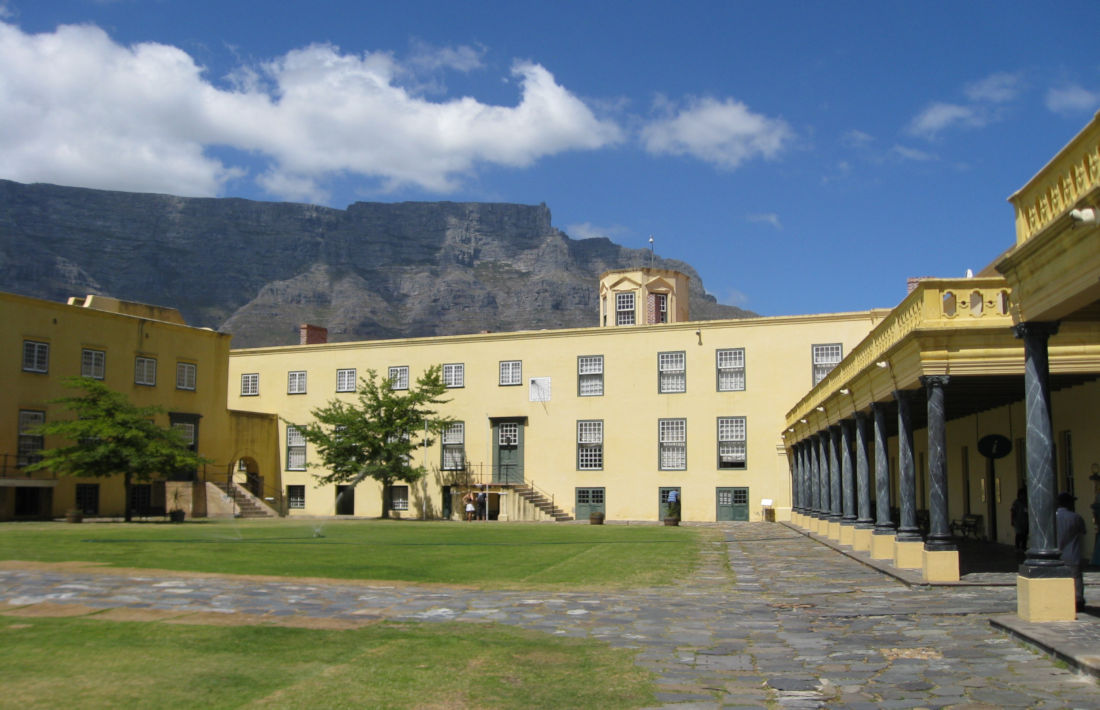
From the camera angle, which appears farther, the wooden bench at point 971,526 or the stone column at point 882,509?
the wooden bench at point 971,526

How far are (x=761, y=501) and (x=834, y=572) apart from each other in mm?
25667

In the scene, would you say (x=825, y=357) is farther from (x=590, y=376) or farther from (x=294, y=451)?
(x=294, y=451)

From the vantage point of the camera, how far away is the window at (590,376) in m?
46.3

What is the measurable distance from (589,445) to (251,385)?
60.7ft

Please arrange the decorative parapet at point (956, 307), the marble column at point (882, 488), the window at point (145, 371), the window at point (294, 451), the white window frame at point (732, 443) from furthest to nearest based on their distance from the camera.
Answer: the window at point (294, 451), the white window frame at point (732, 443), the window at point (145, 371), the marble column at point (882, 488), the decorative parapet at point (956, 307)

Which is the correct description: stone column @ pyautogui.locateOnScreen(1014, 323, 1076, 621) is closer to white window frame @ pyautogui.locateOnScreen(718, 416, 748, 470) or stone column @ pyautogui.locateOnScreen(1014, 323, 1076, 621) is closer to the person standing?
the person standing

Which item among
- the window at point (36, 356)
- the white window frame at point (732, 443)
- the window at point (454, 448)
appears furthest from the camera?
the window at point (454, 448)

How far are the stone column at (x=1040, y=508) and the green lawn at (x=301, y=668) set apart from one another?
4.74 m

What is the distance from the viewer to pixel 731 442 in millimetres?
44031

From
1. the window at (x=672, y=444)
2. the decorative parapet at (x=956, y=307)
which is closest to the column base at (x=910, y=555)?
the decorative parapet at (x=956, y=307)

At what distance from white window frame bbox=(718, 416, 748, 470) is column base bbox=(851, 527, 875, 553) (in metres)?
20.7

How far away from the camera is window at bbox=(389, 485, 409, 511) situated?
49062 millimetres

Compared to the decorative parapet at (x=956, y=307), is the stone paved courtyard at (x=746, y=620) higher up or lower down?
lower down

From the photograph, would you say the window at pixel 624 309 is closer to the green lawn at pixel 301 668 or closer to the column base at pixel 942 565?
the column base at pixel 942 565
